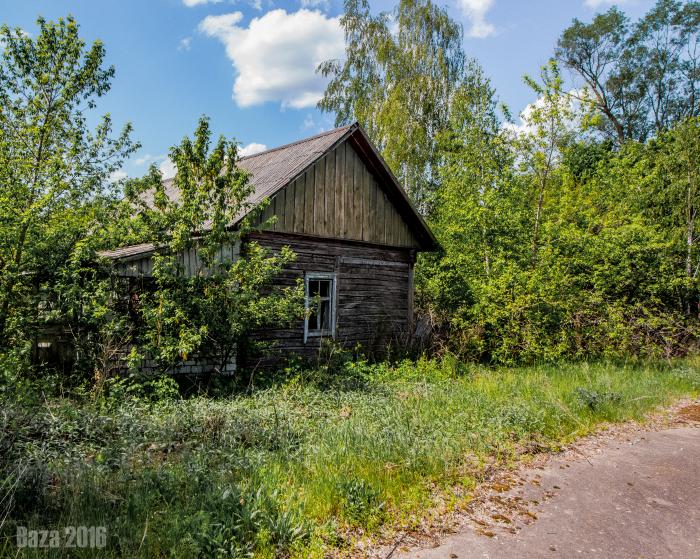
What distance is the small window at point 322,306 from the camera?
10.8 meters

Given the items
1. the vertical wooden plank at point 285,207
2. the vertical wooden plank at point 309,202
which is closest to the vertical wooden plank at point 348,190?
the vertical wooden plank at point 309,202

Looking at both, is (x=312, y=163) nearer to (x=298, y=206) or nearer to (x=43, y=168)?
(x=298, y=206)

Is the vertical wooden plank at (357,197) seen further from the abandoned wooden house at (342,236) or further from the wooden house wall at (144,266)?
the wooden house wall at (144,266)

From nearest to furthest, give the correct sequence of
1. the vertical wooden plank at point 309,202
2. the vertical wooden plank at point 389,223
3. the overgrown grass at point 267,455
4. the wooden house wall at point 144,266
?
the overgrown grass at point 267,455 → the wooden house wall at point 144,266 → the vertical wooden plank at point 309,202 → the vertical wooden plank at point 389,223

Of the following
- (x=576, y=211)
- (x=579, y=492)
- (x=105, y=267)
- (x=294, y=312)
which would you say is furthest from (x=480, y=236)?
(x=105, y=267)

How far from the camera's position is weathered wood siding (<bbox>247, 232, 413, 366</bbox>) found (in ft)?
33.2

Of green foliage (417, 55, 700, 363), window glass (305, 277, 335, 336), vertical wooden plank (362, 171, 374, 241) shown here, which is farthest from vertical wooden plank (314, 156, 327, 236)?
green foliage (417, 55, 700, 363)

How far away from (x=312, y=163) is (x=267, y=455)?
6.94m

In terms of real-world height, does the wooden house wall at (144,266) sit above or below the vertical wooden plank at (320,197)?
below

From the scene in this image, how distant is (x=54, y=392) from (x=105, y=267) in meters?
2.03

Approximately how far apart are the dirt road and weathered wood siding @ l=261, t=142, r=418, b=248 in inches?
272

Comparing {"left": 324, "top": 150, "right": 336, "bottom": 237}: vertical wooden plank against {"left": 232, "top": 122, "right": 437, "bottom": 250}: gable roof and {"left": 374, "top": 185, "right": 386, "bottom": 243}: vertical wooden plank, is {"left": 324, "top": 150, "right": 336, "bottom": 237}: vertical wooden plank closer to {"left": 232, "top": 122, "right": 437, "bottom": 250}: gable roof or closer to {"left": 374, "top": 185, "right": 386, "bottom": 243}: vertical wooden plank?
{"left": 232, "top": 122, "right": 437, "bottom": 250}: gable roof

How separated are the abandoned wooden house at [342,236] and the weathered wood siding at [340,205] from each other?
0.9 inches

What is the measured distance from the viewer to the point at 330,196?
1090 cm
